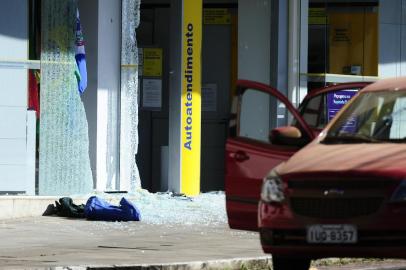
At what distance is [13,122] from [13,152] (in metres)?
0.44

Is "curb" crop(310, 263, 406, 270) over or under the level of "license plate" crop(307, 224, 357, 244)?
under

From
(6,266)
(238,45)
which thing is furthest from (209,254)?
(238,45)

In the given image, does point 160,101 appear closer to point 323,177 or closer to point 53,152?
point 53,152

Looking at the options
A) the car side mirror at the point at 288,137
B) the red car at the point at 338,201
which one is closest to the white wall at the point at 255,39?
the car side mirror at the point at 288,137

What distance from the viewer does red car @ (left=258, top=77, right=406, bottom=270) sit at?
28.9ft

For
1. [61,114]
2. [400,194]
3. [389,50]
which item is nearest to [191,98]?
[61,114]

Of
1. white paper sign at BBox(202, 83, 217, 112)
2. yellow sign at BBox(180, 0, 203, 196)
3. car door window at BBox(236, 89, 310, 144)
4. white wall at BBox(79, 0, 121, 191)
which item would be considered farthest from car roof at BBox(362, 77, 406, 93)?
white paper sign at BBox(202, 83, 217, 112)

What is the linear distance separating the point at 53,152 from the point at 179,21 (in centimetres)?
342

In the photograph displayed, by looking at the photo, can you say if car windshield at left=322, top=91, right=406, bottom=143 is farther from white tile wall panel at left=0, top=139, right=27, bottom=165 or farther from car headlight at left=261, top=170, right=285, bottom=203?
white tile wall panel at left=0, top=139, right=27, bottom=165

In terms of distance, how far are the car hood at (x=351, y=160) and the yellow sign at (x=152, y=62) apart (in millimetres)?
10897

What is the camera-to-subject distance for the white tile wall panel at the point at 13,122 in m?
16.6

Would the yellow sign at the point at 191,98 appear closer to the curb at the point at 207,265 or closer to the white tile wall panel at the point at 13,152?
the white tile wall panel at the point at 13,152

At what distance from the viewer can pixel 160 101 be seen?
20.5 meters

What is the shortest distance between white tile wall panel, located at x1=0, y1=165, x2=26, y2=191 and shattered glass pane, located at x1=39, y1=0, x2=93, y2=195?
38 cm
